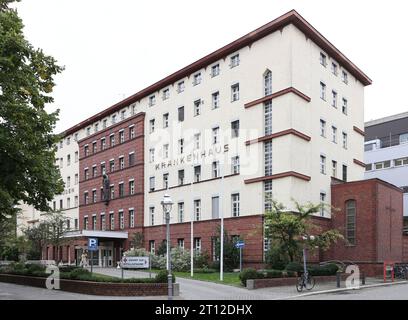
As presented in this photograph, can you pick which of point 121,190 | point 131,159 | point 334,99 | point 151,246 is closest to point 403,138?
point 334,99

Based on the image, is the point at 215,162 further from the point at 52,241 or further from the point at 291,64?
the point at 52,241

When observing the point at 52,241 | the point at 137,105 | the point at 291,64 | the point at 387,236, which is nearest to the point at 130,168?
the point at 137,105

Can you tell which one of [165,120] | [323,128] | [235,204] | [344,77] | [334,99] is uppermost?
[344,77]

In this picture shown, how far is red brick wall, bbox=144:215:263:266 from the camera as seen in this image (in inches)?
1724

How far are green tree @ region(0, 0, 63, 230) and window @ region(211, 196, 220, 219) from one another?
23.9m

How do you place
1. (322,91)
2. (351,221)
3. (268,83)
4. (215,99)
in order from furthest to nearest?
(215,99)
(322,91)
(351,221)
(268,83)

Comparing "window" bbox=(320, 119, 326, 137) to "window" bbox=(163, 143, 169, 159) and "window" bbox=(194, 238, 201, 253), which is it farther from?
"window" bbox=(163, 143, 169, 159)

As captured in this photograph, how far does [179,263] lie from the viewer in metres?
45.7

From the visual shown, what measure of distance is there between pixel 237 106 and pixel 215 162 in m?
5.37

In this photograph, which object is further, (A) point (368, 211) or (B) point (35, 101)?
(A) point (368, 211)

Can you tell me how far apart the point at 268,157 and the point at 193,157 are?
354 inches

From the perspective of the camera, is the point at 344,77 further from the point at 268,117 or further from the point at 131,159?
the point at 131,159

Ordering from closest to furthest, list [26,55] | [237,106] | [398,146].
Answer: [26,55], [237,106], [398,146]

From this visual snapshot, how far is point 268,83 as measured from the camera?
45.7m
